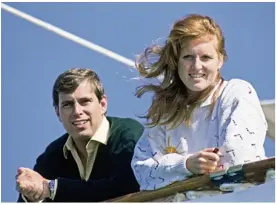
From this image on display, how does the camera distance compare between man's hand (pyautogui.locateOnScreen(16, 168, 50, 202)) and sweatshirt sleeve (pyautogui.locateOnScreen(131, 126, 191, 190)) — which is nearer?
sweatshirt sleeve (pyautogui.locateOnScreen(131, 126, 191, 190))

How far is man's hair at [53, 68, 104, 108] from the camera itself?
5766mm

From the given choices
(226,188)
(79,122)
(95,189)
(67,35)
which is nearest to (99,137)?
(79,122)

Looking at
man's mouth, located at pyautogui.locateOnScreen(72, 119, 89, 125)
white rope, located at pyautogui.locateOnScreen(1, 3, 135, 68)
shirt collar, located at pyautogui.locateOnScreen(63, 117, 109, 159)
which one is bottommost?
shirt collar, located at pyautogui.locateOnScreen(63, 117, 109, 159)

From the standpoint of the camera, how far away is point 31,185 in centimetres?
536

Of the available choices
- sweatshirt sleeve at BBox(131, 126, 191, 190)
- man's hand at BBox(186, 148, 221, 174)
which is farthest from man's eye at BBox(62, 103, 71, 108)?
man's hand at BBox(186, 148, 221, 174)

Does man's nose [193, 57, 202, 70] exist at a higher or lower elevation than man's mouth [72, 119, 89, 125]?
higher

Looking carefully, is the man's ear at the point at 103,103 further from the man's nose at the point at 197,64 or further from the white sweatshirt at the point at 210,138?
the man's nose at the point at 197,64

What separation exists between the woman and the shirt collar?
1.54ft

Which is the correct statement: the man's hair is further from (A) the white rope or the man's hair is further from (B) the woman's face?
(A) the white rope

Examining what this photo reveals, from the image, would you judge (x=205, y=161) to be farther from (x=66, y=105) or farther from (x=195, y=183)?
(x=66, y=105)

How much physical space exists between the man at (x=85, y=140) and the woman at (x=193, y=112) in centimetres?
39

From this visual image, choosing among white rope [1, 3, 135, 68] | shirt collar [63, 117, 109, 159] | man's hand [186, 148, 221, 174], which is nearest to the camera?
man's hand [186, 148, 221, 174]

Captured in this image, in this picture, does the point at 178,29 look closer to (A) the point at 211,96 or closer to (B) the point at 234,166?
(A) the point at 211,96

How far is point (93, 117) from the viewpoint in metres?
5.84
